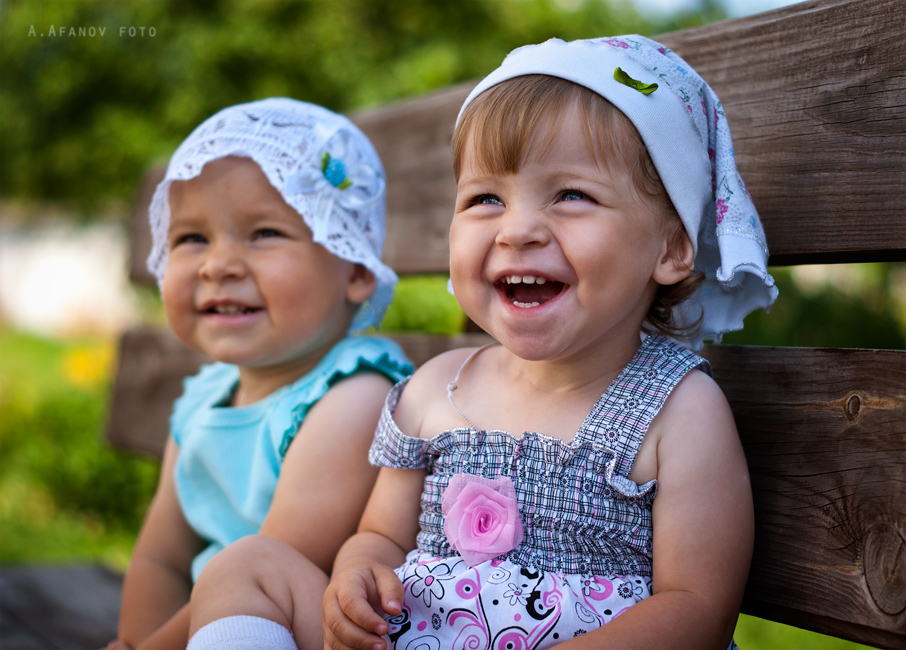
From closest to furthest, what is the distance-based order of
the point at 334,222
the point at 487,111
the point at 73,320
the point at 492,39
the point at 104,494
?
the point at 487,111 → the point at 334,222 → the point at 104,494 → the point at 492,39 → the point at 73,320

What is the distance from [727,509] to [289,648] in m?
0.72

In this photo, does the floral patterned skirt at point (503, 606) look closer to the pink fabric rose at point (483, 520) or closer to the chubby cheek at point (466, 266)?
the pink fabric rose at point (483, 520)

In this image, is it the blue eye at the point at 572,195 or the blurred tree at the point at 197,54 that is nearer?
the blue eye at the point at 572,195

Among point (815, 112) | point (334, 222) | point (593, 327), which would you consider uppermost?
point (815, 112)

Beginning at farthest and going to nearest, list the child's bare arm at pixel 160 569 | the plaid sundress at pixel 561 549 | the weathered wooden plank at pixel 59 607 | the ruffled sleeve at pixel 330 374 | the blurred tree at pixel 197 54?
the blurred tree at pixel 197 54 → the weathered wooden plank at pixel 59 607 → the child's bare arm at pixel 160 569 → the ruffled sleeve at pixel 330 374 → the plaid sundress at pixel 561 549

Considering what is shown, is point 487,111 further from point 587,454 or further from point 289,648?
point 289,648

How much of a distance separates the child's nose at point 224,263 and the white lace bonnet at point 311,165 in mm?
167

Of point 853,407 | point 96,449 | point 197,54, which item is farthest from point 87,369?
point 853,407

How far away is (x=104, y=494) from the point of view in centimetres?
460

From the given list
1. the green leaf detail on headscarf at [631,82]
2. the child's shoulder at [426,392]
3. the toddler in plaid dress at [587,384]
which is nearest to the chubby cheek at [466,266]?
the toddler in plaid dress at [587,384]

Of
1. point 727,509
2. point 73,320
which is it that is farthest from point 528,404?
point 73,320

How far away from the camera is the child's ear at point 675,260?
1.40m

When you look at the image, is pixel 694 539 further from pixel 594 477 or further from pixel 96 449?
pixel 96 449

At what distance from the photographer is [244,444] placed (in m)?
1.99
